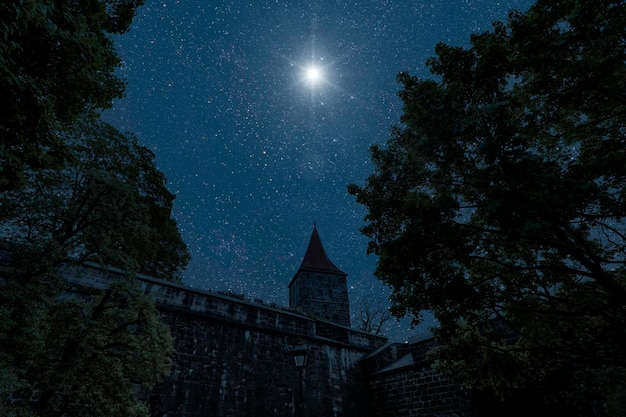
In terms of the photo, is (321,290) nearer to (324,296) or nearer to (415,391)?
(324,296)

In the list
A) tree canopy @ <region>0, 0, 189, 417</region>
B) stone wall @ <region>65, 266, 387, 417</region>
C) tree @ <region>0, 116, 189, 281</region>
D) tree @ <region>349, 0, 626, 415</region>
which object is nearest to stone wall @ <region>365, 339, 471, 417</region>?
stone wall @ <region>65, 266, 387, 417</region>

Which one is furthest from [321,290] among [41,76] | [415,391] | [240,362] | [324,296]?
[41,76]

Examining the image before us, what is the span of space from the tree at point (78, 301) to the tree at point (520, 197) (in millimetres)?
5758

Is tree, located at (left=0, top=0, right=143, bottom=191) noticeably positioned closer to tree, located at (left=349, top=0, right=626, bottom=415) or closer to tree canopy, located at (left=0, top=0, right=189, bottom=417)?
tree canopy, located at (left=0, top=0, right=189, bottom=417)

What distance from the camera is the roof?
35.8 metres

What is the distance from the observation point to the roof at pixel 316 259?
118ft

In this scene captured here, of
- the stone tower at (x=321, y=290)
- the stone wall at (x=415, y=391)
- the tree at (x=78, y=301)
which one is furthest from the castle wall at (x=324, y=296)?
the tree at (x=78, y=301)

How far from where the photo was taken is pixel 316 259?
123ft

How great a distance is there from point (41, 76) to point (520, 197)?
764cm

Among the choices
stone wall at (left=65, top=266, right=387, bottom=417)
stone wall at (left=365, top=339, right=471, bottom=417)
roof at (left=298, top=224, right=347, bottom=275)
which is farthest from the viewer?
roof at (left=298, top=224, right=347, bottom=275)

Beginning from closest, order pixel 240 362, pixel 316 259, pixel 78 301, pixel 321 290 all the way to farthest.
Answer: pixel 78 301
pixel 240 362
pixel 321 290
pixel 316 259

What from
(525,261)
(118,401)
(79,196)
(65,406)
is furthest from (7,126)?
(525,261)

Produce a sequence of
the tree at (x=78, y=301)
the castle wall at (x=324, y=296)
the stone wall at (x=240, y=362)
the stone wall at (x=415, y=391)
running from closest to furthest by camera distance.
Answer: the tree at (x=78, y=301) < the stone wall at (x=240, y=362) < the stone wall at (x=415, y=391) < the castle wall at (x=324, y=296)

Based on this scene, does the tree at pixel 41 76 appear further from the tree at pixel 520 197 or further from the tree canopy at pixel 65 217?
the tree at pixel 520 197
